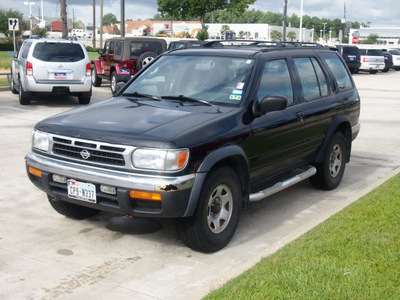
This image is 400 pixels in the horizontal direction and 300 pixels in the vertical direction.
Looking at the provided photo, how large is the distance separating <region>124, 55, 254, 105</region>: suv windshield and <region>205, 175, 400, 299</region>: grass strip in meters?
1.60

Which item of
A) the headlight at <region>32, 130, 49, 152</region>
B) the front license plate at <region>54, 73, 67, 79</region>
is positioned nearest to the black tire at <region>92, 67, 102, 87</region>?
the front license plate at <region>54, 73, 67, 79</region>

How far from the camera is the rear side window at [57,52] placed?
14.9m

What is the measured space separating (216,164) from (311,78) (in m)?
2.44

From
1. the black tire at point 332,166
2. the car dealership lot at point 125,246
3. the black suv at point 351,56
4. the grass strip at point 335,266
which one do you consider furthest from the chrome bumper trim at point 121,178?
the black suv at point 351,56

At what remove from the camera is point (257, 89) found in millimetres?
5617

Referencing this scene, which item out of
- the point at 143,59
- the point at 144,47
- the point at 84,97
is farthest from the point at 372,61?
the point at 84,97

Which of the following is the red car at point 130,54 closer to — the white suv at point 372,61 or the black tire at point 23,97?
the black tire at point 23,97

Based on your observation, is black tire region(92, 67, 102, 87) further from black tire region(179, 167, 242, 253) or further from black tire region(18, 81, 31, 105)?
black tire region(179, 167, 242, 253)

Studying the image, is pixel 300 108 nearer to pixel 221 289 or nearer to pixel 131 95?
pixel 131 95

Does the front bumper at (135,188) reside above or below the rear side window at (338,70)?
below

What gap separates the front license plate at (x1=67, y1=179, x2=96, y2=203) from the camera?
4.74 metres

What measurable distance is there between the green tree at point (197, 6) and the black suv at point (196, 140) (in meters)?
24.8

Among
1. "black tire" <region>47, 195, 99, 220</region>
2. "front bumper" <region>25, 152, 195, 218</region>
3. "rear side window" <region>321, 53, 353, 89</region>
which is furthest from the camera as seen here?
"rear side window" <region>321, 53, 353, 89</region>

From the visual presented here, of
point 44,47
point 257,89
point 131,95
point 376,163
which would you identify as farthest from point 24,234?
point 44,47
